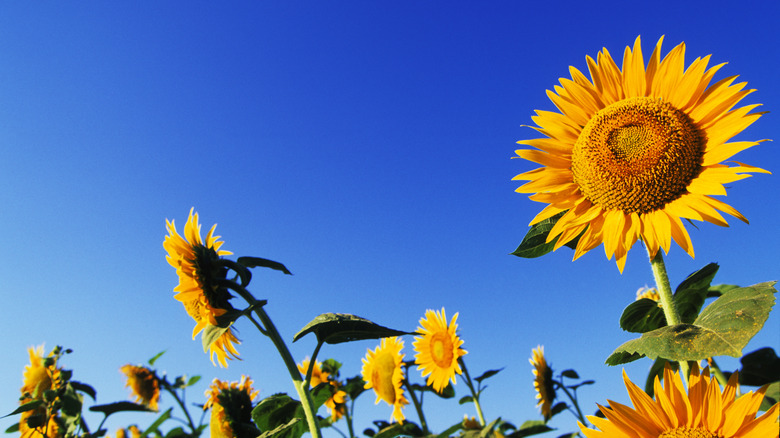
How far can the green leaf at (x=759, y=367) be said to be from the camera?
8.39 ft

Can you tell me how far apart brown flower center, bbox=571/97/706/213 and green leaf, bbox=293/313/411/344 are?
1047 millimetres

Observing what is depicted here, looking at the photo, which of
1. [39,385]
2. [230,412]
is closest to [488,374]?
[230,412]

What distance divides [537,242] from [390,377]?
3.59 m

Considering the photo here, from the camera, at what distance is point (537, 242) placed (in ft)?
6.92

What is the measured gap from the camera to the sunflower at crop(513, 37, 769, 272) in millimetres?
1939

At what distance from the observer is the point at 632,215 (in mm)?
2023

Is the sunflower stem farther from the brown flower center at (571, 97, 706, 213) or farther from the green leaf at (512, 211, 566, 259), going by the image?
the green leaf at (512, 211, 566, 259)

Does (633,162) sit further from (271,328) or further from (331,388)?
(331,388)

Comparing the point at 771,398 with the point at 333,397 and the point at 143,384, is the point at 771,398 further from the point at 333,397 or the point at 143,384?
the point at 143,384

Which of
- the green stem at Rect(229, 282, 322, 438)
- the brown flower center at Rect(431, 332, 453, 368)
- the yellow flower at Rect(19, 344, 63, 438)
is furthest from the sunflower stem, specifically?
the yellow flower at Rect(19, 344, 63, 438)

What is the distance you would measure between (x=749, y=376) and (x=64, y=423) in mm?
5119

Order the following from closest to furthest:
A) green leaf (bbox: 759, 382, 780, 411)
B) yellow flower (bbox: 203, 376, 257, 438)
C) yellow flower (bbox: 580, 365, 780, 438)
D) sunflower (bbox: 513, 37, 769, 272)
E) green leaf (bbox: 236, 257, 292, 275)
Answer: yellow flower (bbox: 580, 365, 780, 438), sunflower (bbox: 513, 37, 769, 272), green leaf (bbox: 759, 382, 780, 411), green leaf (bbox: 236, 257, 292, 275), yellow flower (bbox: 203, 376, 257, 438)

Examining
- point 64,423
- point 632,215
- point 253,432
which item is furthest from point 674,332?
point 64,423

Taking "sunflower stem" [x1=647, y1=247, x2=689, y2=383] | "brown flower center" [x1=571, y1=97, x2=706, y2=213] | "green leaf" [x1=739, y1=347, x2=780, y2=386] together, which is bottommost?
"green leaf" [x1=739, y1=347, x2=780, y2=386]
